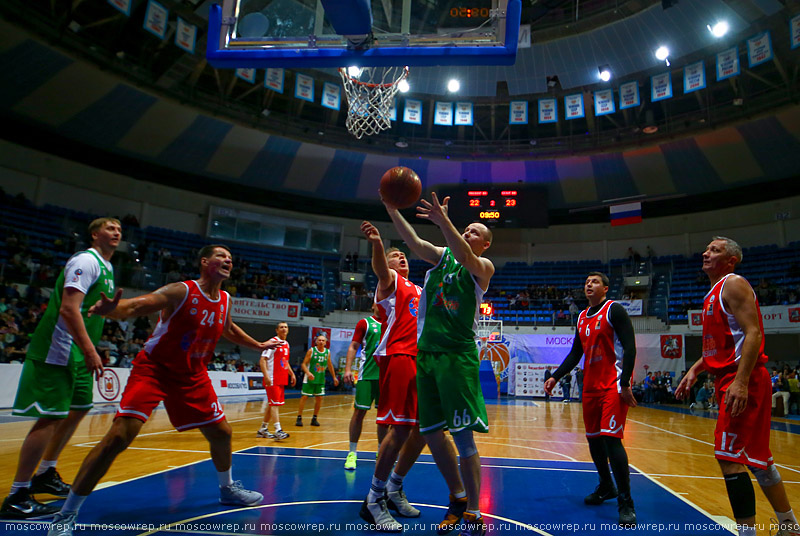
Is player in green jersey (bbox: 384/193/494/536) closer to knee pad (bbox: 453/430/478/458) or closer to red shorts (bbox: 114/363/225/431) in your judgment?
knee pad (bbox: 453/430/478/458)

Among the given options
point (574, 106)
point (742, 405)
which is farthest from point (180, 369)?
point (574, 106)

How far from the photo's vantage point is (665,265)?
2448cm

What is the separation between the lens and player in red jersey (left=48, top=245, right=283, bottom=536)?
3096mm

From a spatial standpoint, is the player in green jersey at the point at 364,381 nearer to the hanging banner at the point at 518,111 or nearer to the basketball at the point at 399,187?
the basketball at the point at 399,187

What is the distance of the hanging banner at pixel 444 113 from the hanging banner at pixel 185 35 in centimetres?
1008

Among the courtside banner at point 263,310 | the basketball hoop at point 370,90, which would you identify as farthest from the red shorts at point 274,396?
the courtside banner at point 263,310

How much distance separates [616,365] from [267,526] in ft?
9.91

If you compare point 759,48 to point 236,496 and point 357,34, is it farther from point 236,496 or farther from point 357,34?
point 236,496

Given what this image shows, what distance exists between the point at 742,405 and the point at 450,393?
5.77 feet

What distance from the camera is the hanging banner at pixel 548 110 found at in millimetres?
21328

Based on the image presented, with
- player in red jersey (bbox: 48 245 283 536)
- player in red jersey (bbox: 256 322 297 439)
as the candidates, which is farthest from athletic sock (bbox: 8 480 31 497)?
player in red jersey (bbox: 256 322 297 439)

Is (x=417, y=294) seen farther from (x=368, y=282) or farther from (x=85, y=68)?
(x=368, y=282)

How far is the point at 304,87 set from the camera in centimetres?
1989

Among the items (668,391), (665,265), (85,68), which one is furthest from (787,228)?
(85,68)
